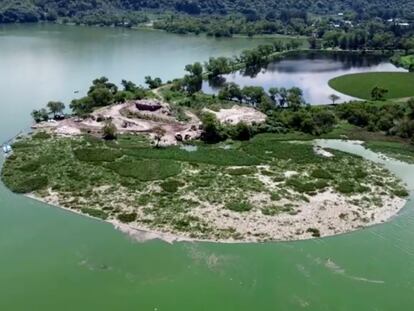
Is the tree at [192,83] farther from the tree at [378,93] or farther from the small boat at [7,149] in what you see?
the small boat at [7,149]

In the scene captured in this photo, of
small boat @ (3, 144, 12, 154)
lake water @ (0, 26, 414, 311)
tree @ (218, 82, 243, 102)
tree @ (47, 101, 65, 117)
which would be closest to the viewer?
lake water @ (0, 26, 414, 311)

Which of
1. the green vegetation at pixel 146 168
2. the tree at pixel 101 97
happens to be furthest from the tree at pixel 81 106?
the green vegetation at pixel 146 168

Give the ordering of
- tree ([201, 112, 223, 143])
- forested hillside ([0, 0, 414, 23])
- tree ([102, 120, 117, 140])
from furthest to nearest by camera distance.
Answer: forested hillside ([0, 0, 414, 23])
tree ([201, 112, 223, 143])
tree ([102, 120, 117, 140])

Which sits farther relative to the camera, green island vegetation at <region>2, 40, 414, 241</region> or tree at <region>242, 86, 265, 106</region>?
tree at <region>242, 86, 265, 106</region>

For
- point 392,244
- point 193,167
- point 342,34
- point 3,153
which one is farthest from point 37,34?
point 392,244

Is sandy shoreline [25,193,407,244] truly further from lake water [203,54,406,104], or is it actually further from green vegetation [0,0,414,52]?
green vegetation [0,0,414,52]

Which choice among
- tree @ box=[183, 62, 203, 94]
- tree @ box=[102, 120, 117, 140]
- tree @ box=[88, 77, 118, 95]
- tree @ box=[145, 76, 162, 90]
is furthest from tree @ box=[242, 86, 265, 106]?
tree @ box=[102, 120, 117, 140]
